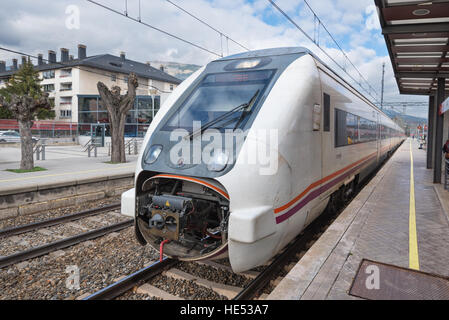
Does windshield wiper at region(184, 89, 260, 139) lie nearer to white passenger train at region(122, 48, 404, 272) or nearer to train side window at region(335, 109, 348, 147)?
white passenger train at region(122, 48, 404, 272)

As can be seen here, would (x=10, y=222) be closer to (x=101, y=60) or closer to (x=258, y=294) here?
(x=258, y=294)

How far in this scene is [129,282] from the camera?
399 centimetres

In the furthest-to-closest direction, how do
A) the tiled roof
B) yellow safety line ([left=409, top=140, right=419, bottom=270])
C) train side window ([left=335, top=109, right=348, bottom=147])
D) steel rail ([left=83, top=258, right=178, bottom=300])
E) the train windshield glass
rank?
the tiled roof → train side window ([left=335, top=109, right=348, bottom=147]) → the train windshield glass → yellow safety line ([left=409, top=140, right=419, bottom=270]) → steel rail ([left=83, top=258, right=178, bottom=300])

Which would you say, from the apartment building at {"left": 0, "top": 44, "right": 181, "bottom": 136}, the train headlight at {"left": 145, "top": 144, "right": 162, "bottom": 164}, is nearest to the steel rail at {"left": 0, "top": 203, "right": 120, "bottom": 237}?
the train headlight at {"left": 145, "top": 144, "right": 162, "bottom": 164}

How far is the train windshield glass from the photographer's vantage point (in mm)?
4168

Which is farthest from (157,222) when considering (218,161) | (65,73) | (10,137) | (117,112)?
(65,73)

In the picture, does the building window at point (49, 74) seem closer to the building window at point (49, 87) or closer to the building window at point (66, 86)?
the building window at point (49, 87)

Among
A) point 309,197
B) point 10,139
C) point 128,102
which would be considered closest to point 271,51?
point 309,197

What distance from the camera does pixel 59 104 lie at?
47625mm

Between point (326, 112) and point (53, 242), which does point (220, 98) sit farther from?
point (53, 242)

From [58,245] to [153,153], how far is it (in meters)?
2.83

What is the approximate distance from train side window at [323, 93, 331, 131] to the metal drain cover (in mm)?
2067

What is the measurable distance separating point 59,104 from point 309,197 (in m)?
50.9
